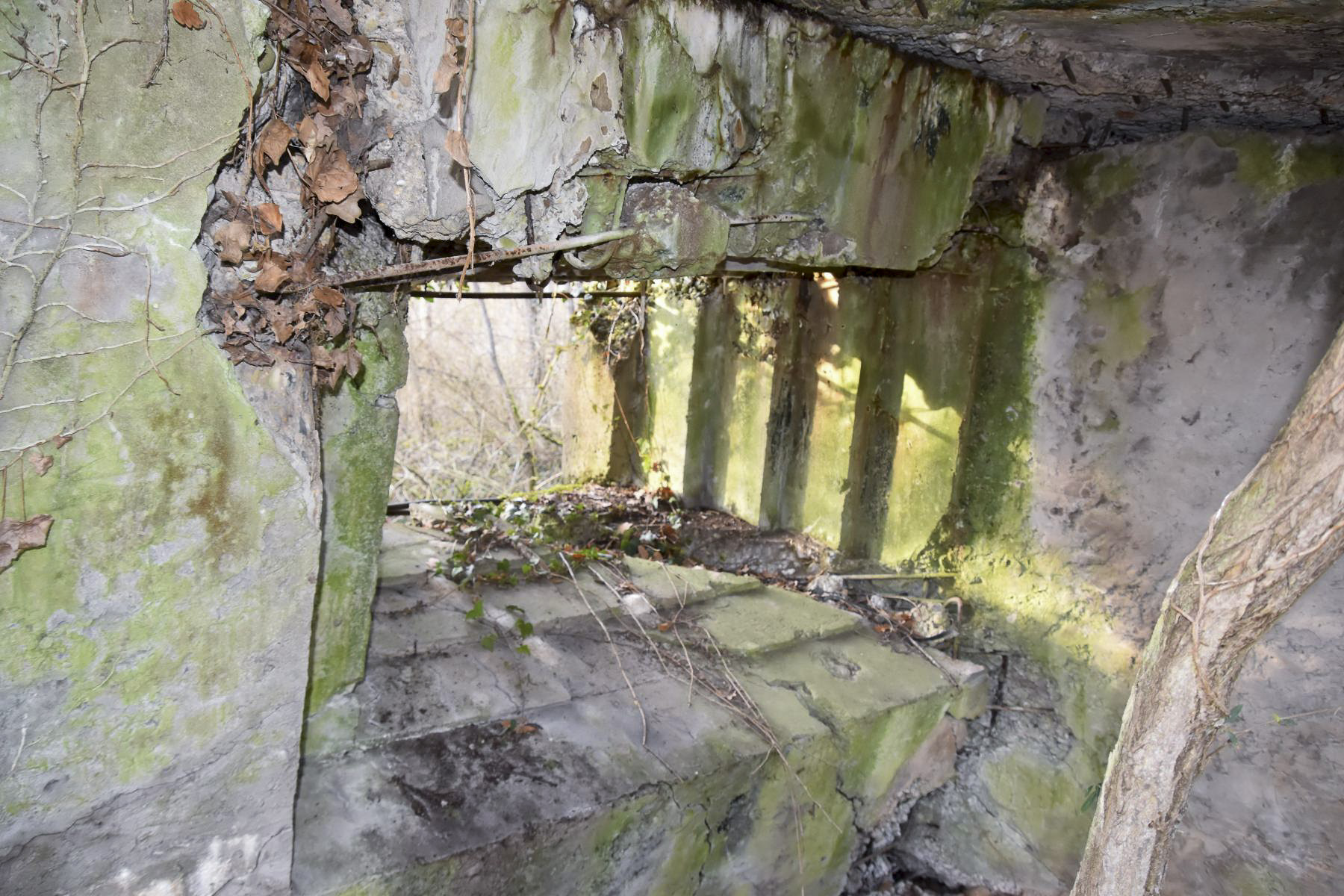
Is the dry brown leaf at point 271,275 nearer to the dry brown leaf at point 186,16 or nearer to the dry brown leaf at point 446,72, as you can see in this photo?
the dry brown leaf at point 186,16

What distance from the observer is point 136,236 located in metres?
1.59

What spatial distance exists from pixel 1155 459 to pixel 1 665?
12.2ft

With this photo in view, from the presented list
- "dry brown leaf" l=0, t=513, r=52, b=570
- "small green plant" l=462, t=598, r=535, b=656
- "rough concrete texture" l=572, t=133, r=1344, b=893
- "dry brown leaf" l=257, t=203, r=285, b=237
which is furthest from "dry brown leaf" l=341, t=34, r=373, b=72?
"rough concrete texture" l=572, t=133, r=1344, b=893

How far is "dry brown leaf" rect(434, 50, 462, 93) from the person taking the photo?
1974 millimetres

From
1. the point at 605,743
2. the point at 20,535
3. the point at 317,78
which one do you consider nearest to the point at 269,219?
the point at 317,78

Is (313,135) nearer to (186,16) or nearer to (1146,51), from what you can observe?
(186,16)

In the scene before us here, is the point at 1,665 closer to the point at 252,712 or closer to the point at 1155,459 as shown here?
the point at 252,712

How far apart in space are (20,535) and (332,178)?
37.1 inches

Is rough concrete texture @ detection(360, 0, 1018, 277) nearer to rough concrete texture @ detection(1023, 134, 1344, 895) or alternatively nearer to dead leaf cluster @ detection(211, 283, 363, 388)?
dead leaf cluster @ detection(211, 283, 363, 388)

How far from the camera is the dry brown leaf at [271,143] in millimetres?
1744

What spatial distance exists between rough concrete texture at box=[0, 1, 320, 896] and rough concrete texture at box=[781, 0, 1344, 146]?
172cm

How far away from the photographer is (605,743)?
2943 mm

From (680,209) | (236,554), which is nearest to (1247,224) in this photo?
(680,209)

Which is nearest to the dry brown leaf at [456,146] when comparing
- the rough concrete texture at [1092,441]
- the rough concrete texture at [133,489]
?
the rough concrete texture at [133,489]
